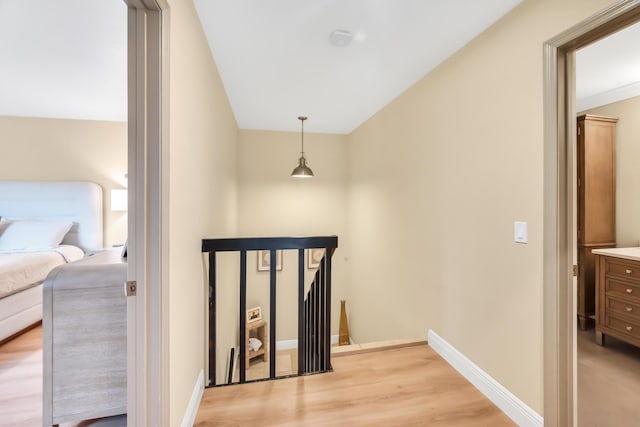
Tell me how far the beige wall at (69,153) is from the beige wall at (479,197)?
3.57 m

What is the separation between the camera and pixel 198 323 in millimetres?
1733

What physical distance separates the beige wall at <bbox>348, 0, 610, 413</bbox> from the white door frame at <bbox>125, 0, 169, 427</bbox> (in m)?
1.77

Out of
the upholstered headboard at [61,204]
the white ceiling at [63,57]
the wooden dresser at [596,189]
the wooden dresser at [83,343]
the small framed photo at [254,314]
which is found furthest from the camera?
the small framed photo at [254,314]

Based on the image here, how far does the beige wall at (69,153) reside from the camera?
353 centimetres

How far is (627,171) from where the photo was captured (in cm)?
284

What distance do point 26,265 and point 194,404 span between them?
8.30ft

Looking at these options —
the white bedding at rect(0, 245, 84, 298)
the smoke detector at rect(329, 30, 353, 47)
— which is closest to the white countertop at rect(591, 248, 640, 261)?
the smoke detector at rect(329, 30, 353, 47)

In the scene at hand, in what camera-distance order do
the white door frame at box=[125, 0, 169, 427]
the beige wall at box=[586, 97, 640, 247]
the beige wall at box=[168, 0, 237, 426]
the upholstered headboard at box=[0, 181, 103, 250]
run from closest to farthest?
the white door frame at box=[125, 0, 169, 427] → the beige wall at box=[168, 0, 237, 426] → the beige wall at box=[586, 97, 640, 247] → the upholstered headboard at box=[0, 181, 103, 250]

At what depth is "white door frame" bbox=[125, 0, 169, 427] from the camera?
106 cm

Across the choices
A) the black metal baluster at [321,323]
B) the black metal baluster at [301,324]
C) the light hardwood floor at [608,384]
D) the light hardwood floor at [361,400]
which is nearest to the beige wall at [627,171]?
the light hardwood floor at [608,384]

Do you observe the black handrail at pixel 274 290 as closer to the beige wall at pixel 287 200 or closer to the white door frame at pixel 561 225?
the white door frame at pixel 561 225

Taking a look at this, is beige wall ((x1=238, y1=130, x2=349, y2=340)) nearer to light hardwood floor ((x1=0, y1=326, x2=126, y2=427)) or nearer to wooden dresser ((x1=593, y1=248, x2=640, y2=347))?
light hardwood floor ((x1=0, y1=326, x2=126, y2=427))

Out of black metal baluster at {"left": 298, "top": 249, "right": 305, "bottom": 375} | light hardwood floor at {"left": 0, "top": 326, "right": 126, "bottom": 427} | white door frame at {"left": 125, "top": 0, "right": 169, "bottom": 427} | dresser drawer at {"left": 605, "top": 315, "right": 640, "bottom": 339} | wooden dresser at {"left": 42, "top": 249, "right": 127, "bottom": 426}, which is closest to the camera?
white door frame at {"left": 125, "top": 0, "right": 169, "bottom": 427}

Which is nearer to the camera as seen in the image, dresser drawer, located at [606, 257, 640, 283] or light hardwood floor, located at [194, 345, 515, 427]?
light hardwood floor, located at [194, 345, 515, 427]
